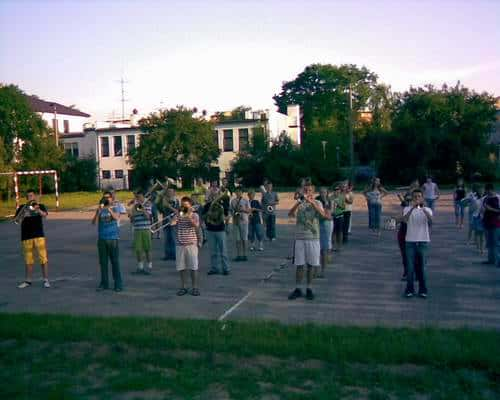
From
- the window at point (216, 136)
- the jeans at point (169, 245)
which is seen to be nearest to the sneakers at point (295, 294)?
the jeans at point (169, 245)

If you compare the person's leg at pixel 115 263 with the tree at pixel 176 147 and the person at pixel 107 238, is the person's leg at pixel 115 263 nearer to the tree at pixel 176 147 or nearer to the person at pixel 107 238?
the person at pixel 107 238

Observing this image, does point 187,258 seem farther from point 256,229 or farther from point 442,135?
point 442,135

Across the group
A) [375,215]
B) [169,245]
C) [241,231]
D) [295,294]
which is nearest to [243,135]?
[375,215]

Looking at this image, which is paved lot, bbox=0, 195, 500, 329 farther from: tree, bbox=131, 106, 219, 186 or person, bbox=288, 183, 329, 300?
tree, bbox=131, 106, 219, 186

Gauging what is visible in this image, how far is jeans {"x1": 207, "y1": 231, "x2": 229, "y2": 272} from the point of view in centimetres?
1252

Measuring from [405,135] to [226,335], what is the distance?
43.6 meters

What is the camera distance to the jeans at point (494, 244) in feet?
40.7

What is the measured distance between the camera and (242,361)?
22.1 feet

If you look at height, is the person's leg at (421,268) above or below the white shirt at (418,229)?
below

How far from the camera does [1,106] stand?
51094 millimetres

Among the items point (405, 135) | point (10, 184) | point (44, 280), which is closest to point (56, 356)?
point (44, 280)

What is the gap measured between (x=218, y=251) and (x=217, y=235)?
33 cm

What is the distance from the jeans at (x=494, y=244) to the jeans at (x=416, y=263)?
321cm

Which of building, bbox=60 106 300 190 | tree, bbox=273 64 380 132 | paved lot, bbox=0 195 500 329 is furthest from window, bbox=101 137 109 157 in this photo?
paved lot, bbox=0 195 500 329
